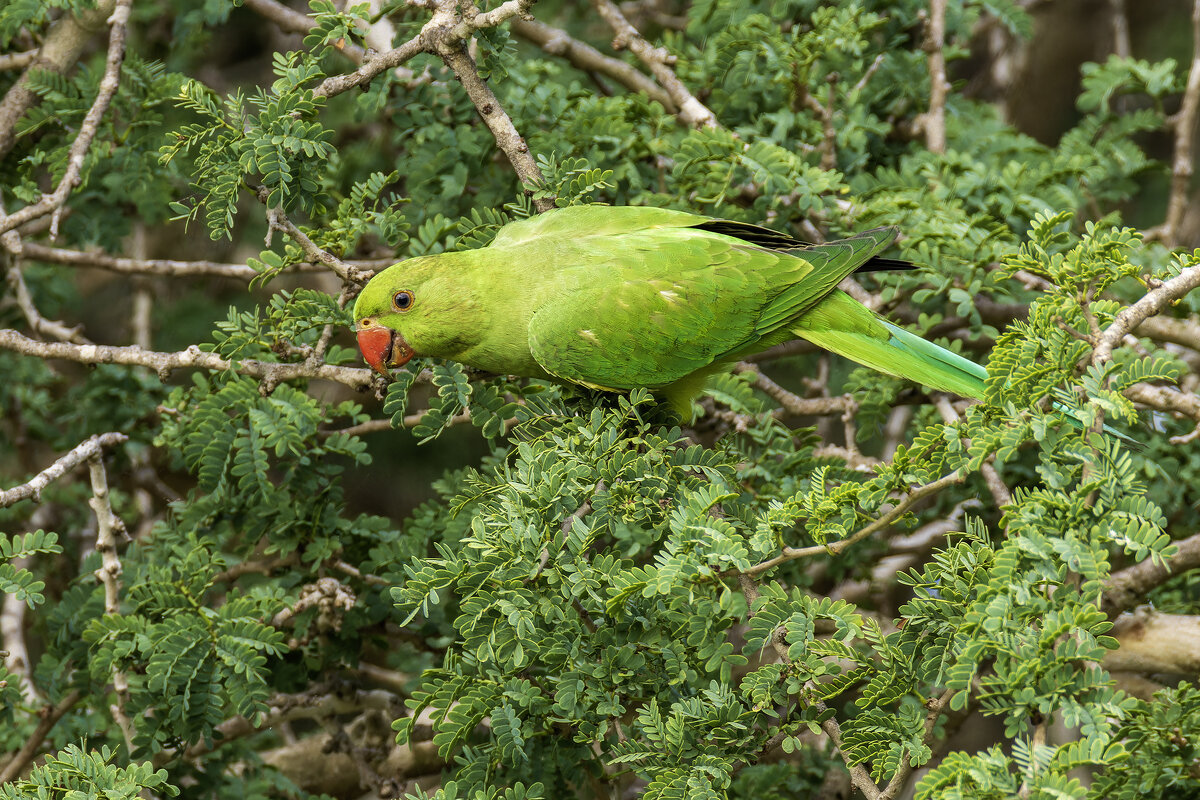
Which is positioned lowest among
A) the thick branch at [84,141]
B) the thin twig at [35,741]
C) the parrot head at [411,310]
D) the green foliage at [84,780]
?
the thin twig at [35,741]

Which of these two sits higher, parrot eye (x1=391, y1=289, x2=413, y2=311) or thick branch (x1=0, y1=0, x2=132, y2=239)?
thick branch (x1=0, y1=0, x2=132, y2=239)

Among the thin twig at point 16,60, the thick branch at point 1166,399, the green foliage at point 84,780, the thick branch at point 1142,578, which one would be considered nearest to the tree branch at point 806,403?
the thick branch at point 1166,399

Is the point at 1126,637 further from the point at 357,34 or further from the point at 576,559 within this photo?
the point at 357,34

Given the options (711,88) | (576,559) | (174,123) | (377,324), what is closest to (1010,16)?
(711,88)

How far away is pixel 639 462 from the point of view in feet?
6.82

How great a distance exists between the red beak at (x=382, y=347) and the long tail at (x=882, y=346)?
3.78 ft

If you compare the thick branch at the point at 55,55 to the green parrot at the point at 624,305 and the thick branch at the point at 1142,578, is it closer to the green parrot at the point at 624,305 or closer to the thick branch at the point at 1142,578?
the green parrot at the point at 624,305

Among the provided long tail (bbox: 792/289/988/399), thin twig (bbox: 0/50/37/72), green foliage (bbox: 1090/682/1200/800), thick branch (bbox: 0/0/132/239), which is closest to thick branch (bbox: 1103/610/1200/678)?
long tail (bbox: 792/289/988/399)

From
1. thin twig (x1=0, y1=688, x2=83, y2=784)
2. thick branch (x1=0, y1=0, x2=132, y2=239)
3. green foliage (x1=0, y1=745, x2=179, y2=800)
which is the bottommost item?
thin twig (x1=0, y1=688, x2=83, y2=784)

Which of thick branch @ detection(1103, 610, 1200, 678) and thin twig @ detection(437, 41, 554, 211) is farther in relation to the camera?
thick branch @ detection(1103, 610, 1200, 678)

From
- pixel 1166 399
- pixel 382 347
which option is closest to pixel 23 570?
pixel 382 347

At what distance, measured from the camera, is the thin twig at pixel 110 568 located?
Answer: 2465 mm

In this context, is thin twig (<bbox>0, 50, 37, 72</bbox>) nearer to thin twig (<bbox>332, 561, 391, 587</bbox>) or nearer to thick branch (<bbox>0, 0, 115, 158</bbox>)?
thick branch (<bbox>0, 0, 115, 158</bbox>)

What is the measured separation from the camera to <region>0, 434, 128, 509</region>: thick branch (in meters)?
2.35
